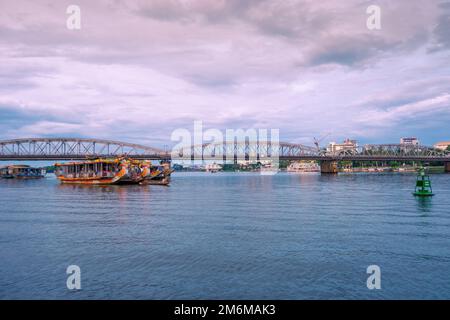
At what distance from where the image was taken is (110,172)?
109500 millimetres

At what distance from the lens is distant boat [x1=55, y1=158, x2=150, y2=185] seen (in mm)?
107387

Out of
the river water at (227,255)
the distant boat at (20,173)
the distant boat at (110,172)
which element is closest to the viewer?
the river water at (227,255)

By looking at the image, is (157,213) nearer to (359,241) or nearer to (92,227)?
(92,227)

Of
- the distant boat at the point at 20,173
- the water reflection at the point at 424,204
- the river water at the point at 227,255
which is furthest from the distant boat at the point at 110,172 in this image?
the distant boat at the point at 20,173

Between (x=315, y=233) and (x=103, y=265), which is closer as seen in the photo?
(x=103, y=265)

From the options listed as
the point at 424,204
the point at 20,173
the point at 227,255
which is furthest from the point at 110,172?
the point at 20,173

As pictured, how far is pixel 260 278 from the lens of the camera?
811 inches

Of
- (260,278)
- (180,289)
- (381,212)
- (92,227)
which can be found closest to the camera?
(180,289)

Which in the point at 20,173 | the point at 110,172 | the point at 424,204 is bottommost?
the point at 424,204

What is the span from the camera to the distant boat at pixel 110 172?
107 meters

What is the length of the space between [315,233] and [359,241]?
3.89 m

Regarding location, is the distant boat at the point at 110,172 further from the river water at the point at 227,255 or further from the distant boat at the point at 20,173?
the distant boat at the point at 20,173

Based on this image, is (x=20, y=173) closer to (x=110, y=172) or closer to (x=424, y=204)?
(x=110, y=172)
